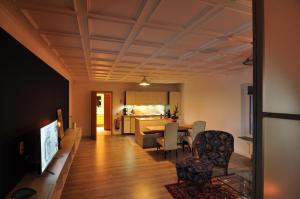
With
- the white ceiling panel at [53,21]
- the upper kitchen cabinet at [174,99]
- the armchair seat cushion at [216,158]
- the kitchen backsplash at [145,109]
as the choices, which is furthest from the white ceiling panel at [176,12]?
the upper kitchen cabinet at [174,99]

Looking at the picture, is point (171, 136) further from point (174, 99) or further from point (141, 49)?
point (174, 99)

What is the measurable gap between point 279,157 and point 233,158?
4767 millimetres

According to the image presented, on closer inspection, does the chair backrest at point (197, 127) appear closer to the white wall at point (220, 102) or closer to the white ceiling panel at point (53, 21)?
the white wall at point (220, 102)

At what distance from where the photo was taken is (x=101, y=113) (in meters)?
11.4

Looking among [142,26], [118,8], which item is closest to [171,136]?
[142,26]

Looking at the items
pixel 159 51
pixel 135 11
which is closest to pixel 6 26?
pixel 135 11

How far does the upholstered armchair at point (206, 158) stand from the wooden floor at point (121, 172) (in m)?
0.52

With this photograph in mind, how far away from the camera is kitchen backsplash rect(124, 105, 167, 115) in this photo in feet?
29.7

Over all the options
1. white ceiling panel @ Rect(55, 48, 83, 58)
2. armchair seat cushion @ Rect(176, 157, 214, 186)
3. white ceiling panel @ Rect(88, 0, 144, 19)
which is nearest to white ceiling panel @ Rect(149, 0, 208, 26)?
white ceiling panel @ Rect(88, 0, 144, 19)

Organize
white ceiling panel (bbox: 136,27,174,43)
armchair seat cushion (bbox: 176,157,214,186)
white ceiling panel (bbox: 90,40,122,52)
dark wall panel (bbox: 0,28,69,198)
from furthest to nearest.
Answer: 1. armchair seat cushion (bbox: 176,157,214,186)
2. white ceiling panel (bbox: 90,40,122,52)
3. white ceiling panel (bbox: 136,27,174,43)
4. dark wall panel (bbox: 0,28,69,198)

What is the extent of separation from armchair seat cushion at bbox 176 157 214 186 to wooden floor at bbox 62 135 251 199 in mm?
448

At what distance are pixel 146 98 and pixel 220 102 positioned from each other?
3.78 m

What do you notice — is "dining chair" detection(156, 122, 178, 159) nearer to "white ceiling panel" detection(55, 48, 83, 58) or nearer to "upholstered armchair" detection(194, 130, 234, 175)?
"upholstered armchair" detection(194, 130, 234, 175)

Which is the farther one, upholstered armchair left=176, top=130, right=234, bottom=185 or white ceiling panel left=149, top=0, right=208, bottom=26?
upholstered armchair left=176, top=130, right=234, bottom=185
